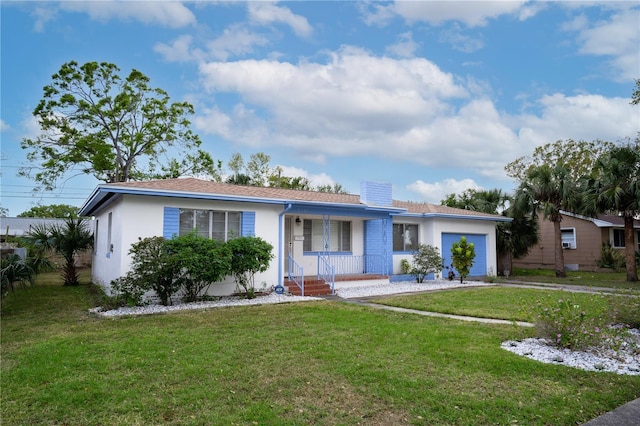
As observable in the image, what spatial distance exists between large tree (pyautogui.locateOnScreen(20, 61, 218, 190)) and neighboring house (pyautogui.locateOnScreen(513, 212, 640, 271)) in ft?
91.7

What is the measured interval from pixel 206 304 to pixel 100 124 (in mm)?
22549

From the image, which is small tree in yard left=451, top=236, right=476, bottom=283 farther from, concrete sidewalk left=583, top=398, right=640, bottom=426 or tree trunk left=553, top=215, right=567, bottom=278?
concrete sidewalk left=583, top=398, right=640, bottom=426

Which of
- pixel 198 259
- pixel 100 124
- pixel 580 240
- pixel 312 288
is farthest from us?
pixel 100 124

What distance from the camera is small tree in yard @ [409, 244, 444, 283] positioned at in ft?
54.4

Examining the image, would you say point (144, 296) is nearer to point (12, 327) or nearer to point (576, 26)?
point (12, 327)

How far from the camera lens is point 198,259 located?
33.3ft

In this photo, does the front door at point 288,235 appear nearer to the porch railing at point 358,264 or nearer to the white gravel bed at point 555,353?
the porch railing at point 358,264

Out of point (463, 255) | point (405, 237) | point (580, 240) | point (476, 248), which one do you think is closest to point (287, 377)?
point (463, 255)

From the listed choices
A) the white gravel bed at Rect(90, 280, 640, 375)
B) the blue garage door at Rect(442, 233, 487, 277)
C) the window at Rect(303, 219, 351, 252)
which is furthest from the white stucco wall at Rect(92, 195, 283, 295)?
the blue garage door at Rect(442, 233, 487, 277)

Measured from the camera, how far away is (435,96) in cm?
1631

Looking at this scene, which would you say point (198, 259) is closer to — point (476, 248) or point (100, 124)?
point (476, 248)

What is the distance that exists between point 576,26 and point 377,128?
8.97m

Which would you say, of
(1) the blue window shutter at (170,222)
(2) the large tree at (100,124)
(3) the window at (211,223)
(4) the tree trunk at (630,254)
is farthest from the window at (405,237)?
(2) the large tree at (100,124)

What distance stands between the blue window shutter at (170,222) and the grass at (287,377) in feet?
12.0
